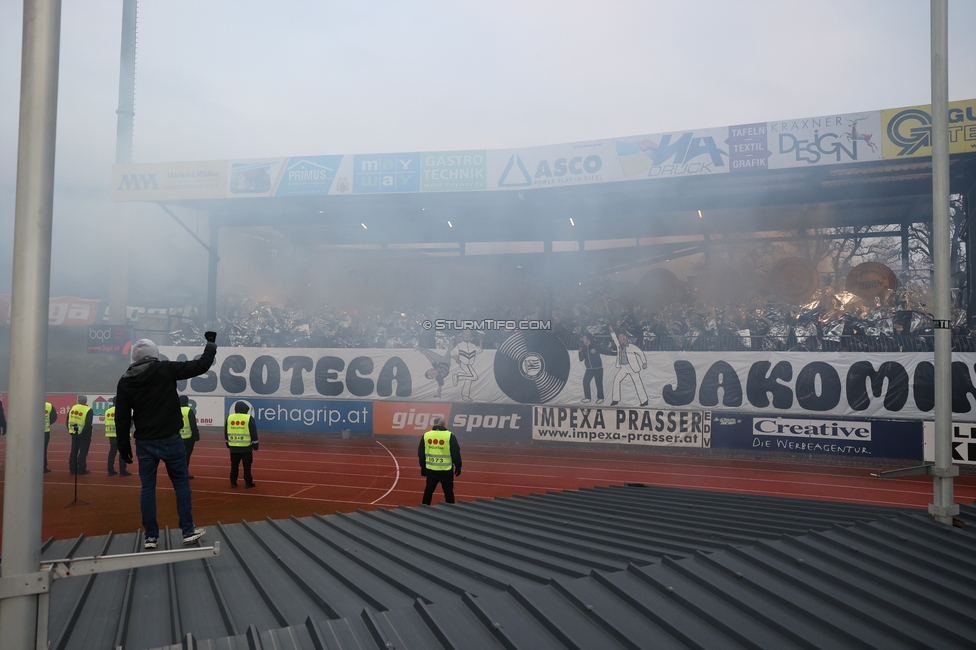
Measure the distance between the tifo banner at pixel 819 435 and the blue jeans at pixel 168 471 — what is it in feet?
41.2

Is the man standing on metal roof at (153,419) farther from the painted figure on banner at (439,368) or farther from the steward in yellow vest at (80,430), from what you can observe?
the painted figure on banner at (439,368)

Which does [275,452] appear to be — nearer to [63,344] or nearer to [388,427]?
[388,427]

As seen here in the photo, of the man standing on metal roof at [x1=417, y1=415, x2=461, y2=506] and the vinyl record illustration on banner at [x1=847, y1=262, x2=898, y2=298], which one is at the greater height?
the vinyl record illustration on banner at [x1=847, y1=262, x2=898, y2=298]

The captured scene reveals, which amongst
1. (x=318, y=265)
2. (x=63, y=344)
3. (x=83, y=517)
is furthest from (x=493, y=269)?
(x=63, y=344)

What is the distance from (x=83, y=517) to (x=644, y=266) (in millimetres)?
19927

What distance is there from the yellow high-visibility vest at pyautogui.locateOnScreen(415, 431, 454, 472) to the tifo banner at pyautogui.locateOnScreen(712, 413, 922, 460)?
885 cm

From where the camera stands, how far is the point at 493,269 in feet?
77.5

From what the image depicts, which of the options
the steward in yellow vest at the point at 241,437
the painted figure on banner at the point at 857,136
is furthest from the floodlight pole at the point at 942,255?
the painted figure on banner at the point at 857,136

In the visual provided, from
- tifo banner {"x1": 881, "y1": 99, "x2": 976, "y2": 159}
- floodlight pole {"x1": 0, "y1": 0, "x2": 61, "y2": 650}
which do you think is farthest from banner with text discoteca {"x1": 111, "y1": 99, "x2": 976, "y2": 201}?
floodlight pole {"x1": 0, "y1": 0, "x2": 61, "y2": 650}

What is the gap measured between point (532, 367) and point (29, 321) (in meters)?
13.9

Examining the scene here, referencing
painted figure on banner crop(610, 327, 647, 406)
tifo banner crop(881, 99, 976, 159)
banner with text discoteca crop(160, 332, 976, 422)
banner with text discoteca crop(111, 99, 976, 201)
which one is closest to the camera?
banner with text discoteca crop(160, 332, 976, 422)

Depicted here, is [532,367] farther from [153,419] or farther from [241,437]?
[153,419]

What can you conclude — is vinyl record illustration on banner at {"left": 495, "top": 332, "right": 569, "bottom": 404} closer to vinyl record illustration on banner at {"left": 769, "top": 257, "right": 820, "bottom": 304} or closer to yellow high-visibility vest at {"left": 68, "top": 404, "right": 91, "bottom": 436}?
vinyl record illustration on banner at {"left": 769, "top": 257, "right": 820, "bottom": 304}

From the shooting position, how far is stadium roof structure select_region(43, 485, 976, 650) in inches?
77.2
